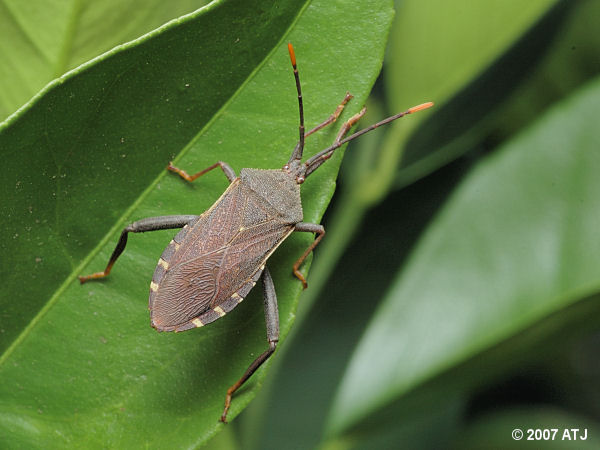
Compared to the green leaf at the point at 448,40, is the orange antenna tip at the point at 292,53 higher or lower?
higher

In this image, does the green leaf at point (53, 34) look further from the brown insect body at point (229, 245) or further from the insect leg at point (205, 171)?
the brown insect body at point (229, 245)

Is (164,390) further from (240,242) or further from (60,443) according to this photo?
(240,242)

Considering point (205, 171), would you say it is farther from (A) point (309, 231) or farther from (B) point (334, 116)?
(A) point (309, 231)

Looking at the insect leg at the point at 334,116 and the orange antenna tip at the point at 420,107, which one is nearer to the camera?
the insect leg at the point at 334,116

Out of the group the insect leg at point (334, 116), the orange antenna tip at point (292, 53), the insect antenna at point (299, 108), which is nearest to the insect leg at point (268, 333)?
the insect antenna at point (299, 108)

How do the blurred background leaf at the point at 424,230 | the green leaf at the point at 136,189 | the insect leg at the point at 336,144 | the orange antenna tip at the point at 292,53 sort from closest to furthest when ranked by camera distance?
the green leaf at the point at 136,189 < the orange antenna tip at the point at 292,53 < the insect leg at the point at 336,144 < the blurred background leaf at the point at 424,230
